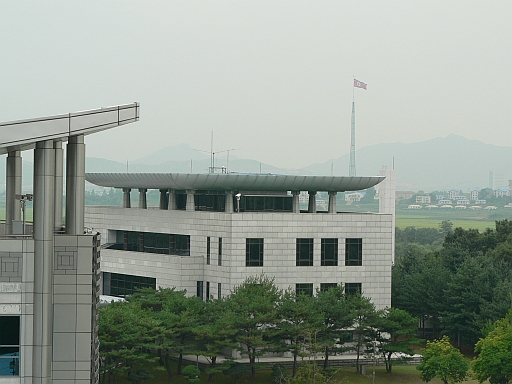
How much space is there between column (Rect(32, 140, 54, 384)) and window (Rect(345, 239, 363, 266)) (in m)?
23.8

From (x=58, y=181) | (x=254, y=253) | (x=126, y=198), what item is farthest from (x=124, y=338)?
(x=126, y=198)

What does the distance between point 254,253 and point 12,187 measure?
17.9 meters

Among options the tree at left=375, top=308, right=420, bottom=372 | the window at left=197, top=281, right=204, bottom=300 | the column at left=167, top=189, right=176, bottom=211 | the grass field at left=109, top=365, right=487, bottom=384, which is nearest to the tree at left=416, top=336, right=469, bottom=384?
the tree at left=375, top=308, right=420, bottom=372

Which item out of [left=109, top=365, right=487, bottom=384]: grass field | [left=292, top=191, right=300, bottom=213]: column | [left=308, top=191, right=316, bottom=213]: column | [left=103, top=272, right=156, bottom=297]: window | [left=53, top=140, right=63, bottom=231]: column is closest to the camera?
[left=53, top=140, right=63, bottom=231]: column

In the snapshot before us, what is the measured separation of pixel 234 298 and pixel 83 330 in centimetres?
1750

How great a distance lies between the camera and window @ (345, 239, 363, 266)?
4009 cm

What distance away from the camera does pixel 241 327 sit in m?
33.8

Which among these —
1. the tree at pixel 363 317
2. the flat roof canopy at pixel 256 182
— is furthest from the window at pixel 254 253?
the tree at pixel 363 317

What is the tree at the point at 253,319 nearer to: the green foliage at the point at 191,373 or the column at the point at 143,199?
the green foliage at the point at 191,373

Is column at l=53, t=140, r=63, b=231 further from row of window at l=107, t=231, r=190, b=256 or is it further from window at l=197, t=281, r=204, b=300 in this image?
row of window at l=107, t=231, r=190, b=256

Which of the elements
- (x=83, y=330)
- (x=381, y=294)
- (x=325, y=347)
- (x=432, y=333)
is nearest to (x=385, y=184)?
(x=432, y=333)

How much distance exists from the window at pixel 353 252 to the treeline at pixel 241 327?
2.68m

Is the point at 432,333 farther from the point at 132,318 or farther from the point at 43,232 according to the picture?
the point at 43,232

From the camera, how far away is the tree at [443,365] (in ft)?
110
